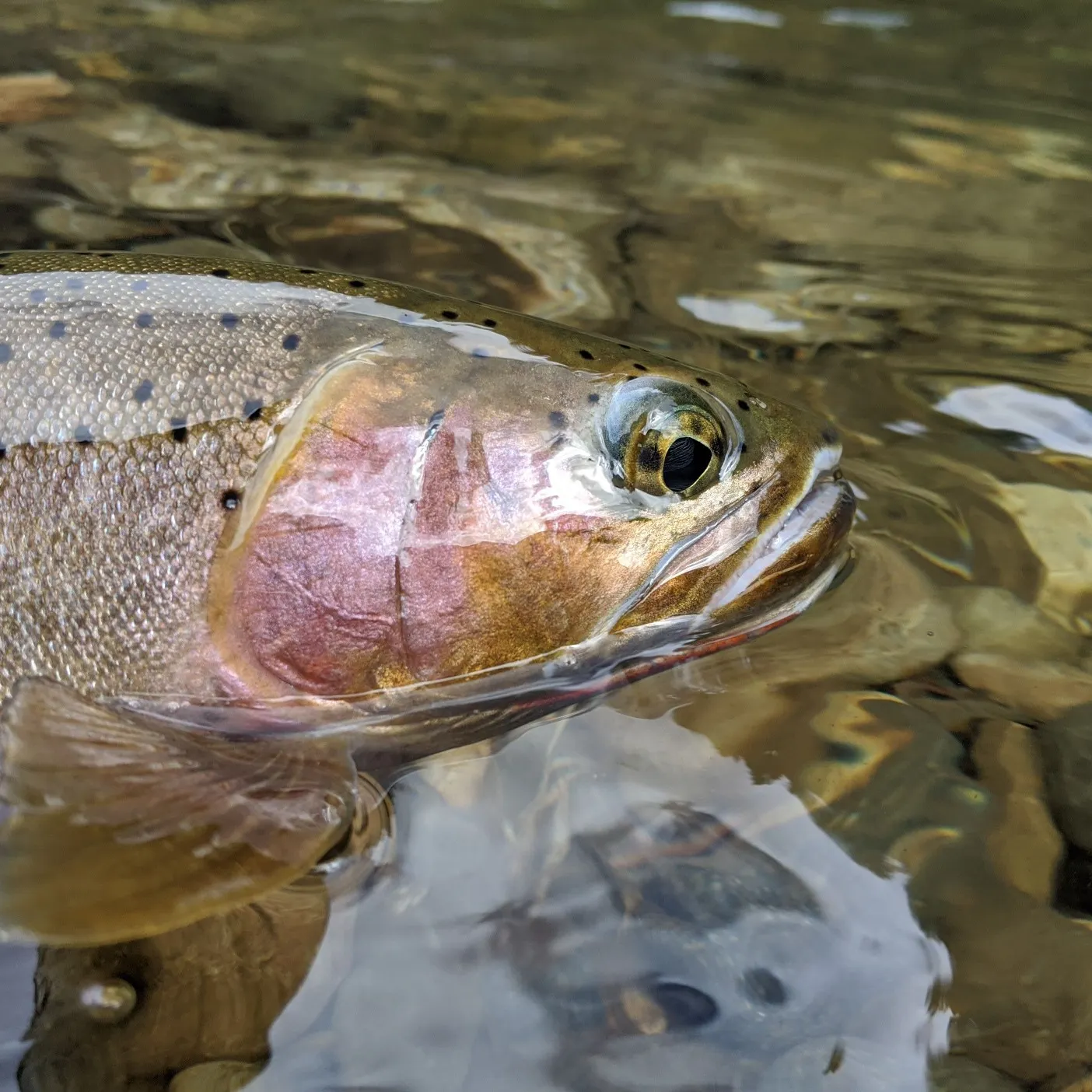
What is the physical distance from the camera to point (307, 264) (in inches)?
139

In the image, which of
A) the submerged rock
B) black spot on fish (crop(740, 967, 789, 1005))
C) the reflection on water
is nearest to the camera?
the reflection on water

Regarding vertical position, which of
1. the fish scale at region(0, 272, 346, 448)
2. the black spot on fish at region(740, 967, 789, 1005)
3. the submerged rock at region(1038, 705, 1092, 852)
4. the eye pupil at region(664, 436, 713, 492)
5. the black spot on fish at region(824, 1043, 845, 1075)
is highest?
the fish scale at region(0, 272, 346, 448)

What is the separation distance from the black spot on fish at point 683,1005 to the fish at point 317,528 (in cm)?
63

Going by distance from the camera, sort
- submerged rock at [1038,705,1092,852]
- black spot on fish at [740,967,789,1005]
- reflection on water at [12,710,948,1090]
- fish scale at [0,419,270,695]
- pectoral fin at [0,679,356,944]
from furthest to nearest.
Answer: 1. submerged rock at [1038,705,1092,852]
2. fish scale at [0,419,270,695]
3. black spot on fish at [740,967,789,1005]
4. reflection on water at [12,710,948,1090]
5. pectoral fin at [0,679,356,944]

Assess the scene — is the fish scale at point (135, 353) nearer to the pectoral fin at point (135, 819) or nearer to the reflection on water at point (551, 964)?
the pectoral fin at point (135, 819)

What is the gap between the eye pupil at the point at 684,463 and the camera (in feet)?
6.52

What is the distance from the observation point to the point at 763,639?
2.36 m

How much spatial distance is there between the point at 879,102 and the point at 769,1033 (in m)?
4.43

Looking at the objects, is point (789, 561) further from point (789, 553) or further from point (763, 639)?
point (763, 639)

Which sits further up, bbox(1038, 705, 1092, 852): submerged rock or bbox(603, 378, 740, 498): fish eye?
bbox(603, 378, 740, 498): fish eye

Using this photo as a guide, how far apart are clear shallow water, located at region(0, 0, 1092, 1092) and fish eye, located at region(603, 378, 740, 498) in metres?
0.52

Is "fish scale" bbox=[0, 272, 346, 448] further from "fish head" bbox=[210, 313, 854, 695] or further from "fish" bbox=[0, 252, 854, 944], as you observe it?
"fish head" bbox=[210, 313, 854, 695]

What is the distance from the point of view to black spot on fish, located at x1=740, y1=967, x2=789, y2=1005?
5.82 feet

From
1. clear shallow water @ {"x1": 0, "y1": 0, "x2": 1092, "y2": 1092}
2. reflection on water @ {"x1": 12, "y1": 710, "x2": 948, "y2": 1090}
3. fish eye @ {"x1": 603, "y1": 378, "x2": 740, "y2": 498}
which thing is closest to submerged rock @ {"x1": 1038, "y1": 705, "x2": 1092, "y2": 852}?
clear shallow water @ {"x1": 0, "y1": 0, "x2": 1092, "y2": 1092}
